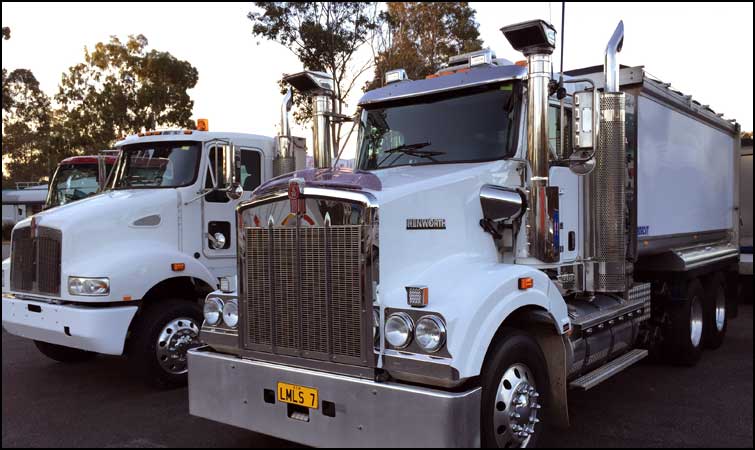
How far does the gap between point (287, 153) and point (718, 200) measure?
19.7 feet

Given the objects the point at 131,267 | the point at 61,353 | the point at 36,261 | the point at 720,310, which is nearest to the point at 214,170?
the point at 131,267

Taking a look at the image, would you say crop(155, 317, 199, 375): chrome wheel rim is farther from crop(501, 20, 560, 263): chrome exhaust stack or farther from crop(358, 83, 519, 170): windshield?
crop(501, 20, 560, 263): chrome exhaust stack

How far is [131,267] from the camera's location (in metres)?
6.44

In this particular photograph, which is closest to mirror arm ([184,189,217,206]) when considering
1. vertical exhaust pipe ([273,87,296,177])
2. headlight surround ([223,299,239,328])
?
vertical exhaust pipe ([273,87,296,177])

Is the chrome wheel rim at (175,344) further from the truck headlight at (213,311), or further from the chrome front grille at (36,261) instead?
the truck headlight at (213,311)

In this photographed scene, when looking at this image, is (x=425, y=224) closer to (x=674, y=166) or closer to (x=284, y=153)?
(x=284, y=153)

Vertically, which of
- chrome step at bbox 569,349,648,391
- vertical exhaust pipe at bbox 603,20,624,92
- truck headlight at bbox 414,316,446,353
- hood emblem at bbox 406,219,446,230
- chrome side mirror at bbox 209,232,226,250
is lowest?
chrome step at bbox 569,349,648,391

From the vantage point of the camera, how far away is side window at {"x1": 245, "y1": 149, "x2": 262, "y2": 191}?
7883 mm

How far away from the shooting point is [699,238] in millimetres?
8219

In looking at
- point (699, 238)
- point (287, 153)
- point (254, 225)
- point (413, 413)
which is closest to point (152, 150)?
point (287, 153)

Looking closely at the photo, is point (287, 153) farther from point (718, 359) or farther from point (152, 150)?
point (718, 359)

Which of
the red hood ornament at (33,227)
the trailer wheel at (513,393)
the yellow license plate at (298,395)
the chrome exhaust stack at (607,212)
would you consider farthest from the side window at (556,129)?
the red hood ornament at (33,227)

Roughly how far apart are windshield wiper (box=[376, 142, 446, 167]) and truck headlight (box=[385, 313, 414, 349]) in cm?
185

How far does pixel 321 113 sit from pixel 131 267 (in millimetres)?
2489
